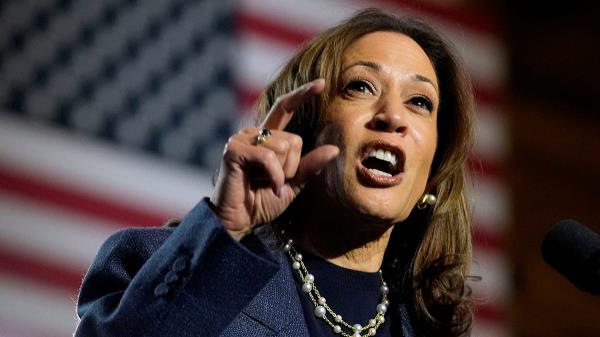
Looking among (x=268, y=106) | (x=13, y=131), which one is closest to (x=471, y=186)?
(x=268, y=106)

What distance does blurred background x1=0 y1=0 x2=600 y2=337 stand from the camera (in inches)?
89.9

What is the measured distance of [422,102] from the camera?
1474 mm

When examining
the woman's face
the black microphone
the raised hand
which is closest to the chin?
the woman's face

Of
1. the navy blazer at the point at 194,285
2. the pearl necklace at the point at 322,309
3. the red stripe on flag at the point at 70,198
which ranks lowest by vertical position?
the red stripe on flag at the point at 70,198

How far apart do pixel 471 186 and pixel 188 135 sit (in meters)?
0.93

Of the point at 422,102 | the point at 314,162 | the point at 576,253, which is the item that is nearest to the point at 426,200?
the point at 422,102

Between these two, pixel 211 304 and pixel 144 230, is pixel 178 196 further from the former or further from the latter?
pixel 211 304

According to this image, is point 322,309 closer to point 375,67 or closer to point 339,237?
point 339,237

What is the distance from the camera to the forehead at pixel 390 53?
147 centimetres

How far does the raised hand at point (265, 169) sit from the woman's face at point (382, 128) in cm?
23

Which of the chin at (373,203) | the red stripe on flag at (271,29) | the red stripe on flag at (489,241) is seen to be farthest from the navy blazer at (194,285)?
the red stripe on flag at (489,241)

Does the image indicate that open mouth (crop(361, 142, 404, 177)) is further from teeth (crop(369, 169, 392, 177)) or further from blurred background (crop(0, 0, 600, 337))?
blurred background (crop(0, 0, 600, 337))

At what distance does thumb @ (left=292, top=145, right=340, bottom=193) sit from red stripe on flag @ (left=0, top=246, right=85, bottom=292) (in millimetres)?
1220

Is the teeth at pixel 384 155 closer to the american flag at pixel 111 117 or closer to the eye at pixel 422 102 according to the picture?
the eye at pixel 422 102
